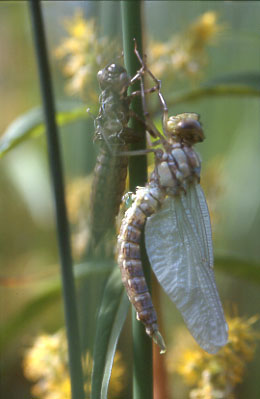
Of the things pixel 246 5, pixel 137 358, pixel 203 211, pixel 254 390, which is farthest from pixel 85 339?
pixel 246 5

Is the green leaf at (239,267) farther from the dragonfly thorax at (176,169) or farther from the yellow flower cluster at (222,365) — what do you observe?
the dragonfly thorax at (176,169)

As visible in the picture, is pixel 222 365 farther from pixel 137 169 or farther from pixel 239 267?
pixel 137 169

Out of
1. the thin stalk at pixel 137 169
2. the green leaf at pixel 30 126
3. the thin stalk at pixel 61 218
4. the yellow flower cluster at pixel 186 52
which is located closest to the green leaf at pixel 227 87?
the yellow flower cluster at pixel 186 52

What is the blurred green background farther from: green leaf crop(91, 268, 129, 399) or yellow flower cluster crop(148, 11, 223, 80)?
green leaf crop(91, 268, 129, 399)

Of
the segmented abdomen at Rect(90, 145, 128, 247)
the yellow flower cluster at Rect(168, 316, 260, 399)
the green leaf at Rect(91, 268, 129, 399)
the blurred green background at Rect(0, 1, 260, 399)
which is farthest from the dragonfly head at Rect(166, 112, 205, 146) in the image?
the blurred green background at Rect(0, 1, 260, 399)

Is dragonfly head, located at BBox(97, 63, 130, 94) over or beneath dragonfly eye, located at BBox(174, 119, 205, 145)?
Answer: over

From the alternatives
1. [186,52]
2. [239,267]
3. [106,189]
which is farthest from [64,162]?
[106,189]
